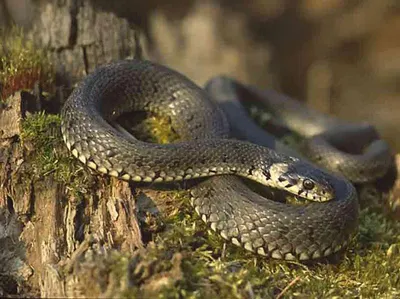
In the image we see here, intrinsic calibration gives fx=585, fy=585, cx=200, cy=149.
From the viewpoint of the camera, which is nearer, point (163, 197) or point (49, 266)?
point (49, 266)

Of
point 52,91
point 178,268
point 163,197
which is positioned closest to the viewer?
point 178,268

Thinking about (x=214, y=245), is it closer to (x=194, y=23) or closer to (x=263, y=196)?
(x=263, y=196)

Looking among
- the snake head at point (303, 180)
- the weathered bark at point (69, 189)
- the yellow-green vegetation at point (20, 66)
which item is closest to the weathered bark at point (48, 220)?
the weathered bark at point (69, 189)

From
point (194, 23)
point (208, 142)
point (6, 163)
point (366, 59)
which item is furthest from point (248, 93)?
point (366, 59)

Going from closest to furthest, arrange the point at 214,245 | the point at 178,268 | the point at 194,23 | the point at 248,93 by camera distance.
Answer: the point at 178,268
the point at 214,245
the point at 248,93
the point at 194,23

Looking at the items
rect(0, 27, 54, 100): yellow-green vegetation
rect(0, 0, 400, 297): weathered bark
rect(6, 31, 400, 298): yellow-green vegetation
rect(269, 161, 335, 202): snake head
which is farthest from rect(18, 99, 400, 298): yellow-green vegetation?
rect(0, 27, 54, 100): yellow-green vegetation

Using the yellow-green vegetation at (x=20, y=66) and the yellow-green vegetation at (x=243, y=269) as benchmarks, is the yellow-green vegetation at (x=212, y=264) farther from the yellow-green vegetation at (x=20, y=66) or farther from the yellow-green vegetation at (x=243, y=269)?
the yellow-green vegetation at (x=20, y=66)
